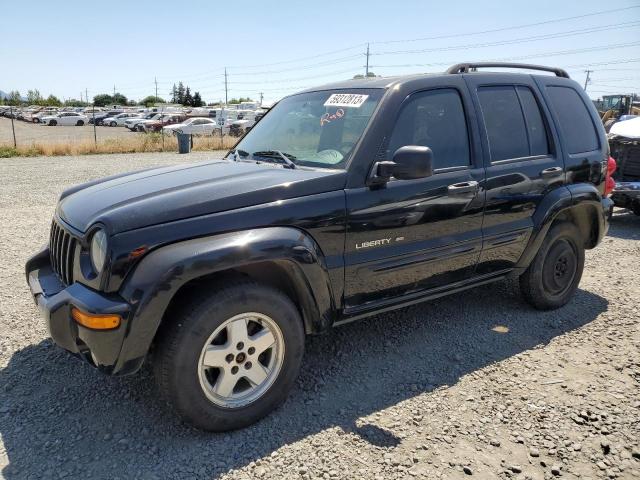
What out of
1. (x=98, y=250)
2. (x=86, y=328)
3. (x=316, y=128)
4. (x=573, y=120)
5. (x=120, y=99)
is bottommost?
(x=86, y=328)

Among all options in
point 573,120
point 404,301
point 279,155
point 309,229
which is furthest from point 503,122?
point 309,229

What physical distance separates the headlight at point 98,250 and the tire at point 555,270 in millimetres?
3383

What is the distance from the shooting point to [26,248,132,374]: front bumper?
7.76ft

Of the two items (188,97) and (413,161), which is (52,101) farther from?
(413,161)

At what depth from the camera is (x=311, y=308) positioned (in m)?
2.92

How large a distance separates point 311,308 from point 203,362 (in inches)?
27.1

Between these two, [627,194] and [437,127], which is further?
[627,194]

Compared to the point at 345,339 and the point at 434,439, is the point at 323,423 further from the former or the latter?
the point at 345,339

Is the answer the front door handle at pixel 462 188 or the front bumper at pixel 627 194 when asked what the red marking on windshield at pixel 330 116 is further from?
the front bumper at pixel 627 194

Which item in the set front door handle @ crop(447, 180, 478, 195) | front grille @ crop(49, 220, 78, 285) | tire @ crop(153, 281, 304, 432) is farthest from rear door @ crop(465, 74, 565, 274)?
front grille @ crop(49, 220, 78, 285)

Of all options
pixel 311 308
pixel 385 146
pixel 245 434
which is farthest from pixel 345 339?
pixel 385 146

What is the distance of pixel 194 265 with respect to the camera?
2.44 meters

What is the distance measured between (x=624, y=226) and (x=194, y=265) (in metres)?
7.95

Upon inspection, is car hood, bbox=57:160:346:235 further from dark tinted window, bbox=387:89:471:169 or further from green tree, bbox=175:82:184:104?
green tree, bbox=175:82:184:104
